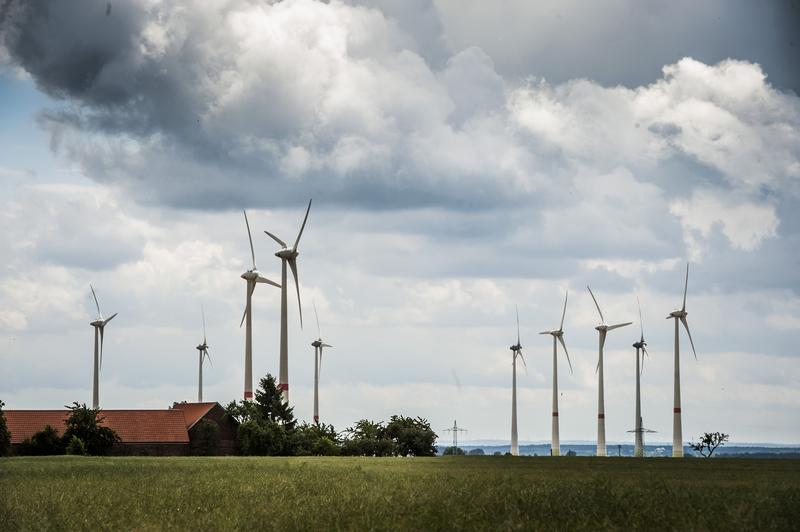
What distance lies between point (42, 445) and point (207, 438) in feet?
57.4

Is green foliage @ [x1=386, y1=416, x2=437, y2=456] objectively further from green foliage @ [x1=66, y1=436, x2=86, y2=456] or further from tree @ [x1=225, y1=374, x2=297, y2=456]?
green foliage @ [x1=66, y1=436, x2=86, y2=456]

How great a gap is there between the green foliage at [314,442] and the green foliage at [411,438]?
7568mm

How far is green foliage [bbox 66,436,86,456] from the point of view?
10906 cm

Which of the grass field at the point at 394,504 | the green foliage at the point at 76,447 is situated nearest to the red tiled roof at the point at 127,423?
the green foliage at the point at 76,447

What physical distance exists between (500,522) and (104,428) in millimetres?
96906

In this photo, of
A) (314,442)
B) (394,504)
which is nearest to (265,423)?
(314,442)

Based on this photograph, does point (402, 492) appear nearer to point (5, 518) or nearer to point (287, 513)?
point (287, 513)

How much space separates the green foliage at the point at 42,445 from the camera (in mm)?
112375

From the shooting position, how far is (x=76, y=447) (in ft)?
358

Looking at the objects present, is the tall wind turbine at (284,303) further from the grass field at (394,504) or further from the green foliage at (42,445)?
the grass field at (394,504)

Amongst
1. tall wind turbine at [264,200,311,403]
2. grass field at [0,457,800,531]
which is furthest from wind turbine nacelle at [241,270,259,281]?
grass field at [0,457,800,531]

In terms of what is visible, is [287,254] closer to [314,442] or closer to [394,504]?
[314,442]

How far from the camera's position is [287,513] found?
27.3 m

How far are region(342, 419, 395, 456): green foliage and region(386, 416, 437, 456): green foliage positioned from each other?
4.27 ft
